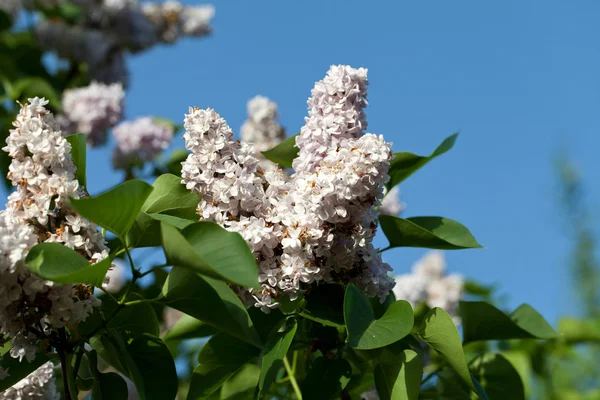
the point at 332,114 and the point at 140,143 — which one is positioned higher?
the point at 140,143

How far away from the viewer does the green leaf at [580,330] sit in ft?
7.48

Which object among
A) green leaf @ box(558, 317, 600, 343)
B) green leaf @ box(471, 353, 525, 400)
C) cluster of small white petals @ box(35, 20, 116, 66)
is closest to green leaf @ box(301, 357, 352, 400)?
green leaf @ box(471, 353, 525, 400)

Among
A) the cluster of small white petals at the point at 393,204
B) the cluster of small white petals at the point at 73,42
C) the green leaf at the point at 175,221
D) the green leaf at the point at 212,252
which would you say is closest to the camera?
the green leaf at the point at 212,252

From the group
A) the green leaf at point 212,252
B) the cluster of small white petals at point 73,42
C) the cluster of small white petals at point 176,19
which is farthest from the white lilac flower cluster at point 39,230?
the cluster of small white petals at point 176,19

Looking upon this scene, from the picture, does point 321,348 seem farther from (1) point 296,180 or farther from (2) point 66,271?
(2) point 66,271

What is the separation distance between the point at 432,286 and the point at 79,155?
257 centimetres

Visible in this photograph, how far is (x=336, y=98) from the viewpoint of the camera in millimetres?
1060

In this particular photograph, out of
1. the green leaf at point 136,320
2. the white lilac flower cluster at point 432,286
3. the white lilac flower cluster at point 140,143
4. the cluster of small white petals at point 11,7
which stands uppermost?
the cluster of small white petals at point 11,7

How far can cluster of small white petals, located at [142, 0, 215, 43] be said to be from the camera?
4918 millimetres

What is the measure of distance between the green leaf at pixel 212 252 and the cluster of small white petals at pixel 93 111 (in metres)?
2.73

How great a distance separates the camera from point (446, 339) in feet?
3.08

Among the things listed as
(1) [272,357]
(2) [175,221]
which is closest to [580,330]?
(1) [272,357]

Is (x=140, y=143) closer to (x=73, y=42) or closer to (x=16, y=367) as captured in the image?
(x=73, y=42)

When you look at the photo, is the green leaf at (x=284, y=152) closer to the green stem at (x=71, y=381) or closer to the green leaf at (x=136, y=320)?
the green leaf at (x=136, y=320)
